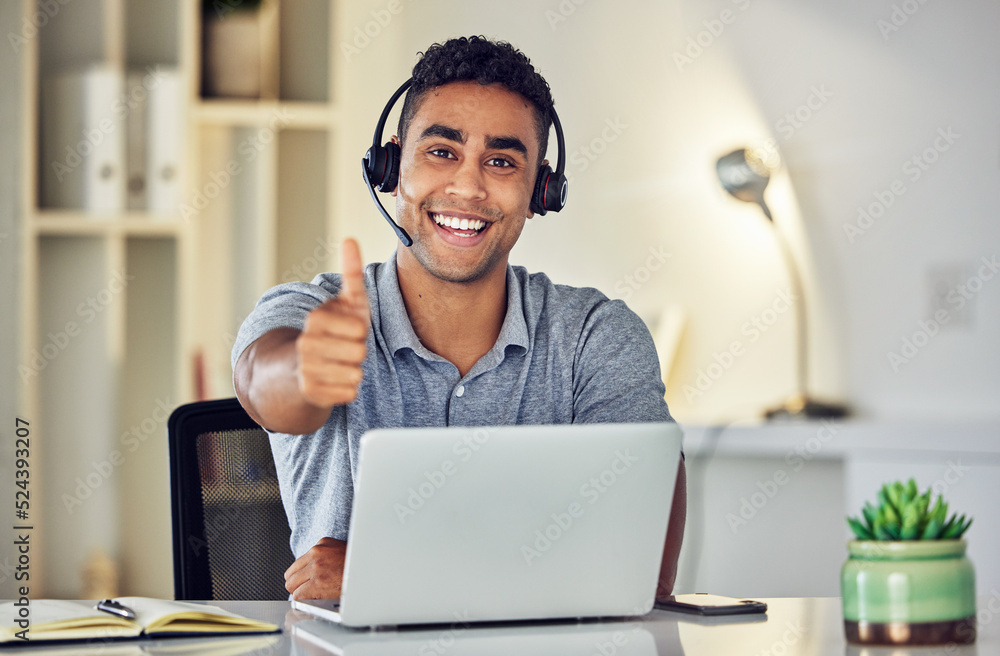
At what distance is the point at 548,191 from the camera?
1558 millimetres

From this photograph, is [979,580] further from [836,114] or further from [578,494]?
[578,494]

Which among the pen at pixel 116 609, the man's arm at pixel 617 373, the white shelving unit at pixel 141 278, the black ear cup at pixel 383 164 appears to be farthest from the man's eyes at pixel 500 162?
the white shelving unit at pixel 141 278

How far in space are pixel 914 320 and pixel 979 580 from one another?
584mm

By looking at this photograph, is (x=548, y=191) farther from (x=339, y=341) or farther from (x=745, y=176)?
(x=745, y=176)

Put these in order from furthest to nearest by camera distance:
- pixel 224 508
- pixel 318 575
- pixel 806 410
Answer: pixel 806 410 < pixel 224 508 < pixel 318 575

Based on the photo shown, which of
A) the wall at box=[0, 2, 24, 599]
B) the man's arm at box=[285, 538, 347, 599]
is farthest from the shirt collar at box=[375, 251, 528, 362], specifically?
the wall at box=[0, 2, 24, 599]

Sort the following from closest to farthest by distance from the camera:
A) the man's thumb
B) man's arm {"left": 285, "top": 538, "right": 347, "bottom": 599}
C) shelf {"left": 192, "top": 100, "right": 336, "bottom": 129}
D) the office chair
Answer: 1. the man's thumb
2. man's arm {"left": 285, "top": 538, "right": 347, "bottom": 599}
3. the office chair
4. shelf {"left": 192, "top": 100, "right": 336, "bottom": 129}

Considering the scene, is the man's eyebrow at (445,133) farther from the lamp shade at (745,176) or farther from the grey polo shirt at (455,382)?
the lamp shade at (745,176)

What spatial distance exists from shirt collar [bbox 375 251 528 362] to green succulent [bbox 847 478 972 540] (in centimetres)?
71

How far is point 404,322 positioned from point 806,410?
1161 millimetres

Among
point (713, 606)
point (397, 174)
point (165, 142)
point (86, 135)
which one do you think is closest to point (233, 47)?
point (165, 142)

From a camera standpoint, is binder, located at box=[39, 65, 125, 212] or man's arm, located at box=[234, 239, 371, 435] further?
binder, located at box=[39, 65, 125, 212]

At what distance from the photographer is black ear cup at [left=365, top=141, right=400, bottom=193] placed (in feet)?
4.92

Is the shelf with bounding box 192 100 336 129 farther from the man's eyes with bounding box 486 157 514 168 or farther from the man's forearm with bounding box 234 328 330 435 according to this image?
the man's forearm with bounding box 234 328 330 435
